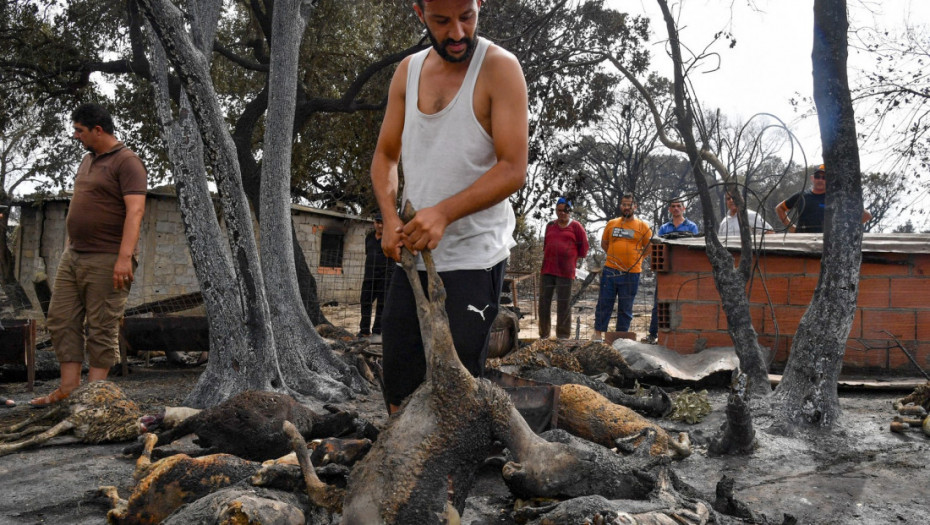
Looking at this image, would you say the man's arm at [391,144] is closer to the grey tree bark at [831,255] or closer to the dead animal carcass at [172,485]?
the dead animal carcass at [172,485]

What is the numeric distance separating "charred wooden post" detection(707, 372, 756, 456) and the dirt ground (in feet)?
0.24

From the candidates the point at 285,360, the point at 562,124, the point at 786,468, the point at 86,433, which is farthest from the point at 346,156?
the point at 786,468

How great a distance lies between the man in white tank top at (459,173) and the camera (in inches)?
88.3

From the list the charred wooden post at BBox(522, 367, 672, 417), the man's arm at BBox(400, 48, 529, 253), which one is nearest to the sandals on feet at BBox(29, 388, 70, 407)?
the charred wooden post at BBox(522, 367, 672, 417)

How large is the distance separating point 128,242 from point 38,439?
1.34 meters

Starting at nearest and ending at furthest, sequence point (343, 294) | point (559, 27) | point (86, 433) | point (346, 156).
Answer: point (86, 433) < point (559, 27) < point (346, 156) < point (343, 294)

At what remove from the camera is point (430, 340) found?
2.21 meters

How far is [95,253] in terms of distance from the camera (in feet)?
15.4

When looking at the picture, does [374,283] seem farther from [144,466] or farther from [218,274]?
[144,466]

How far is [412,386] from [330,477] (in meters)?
0.45

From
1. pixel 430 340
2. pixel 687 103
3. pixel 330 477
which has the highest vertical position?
pixel 687 103

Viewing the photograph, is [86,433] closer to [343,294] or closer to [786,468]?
[786,468]

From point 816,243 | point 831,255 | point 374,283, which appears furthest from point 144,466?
point 374,283

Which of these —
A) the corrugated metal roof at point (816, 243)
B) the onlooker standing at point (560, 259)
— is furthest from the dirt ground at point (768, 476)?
the onlooker standing at point (560, 259)
